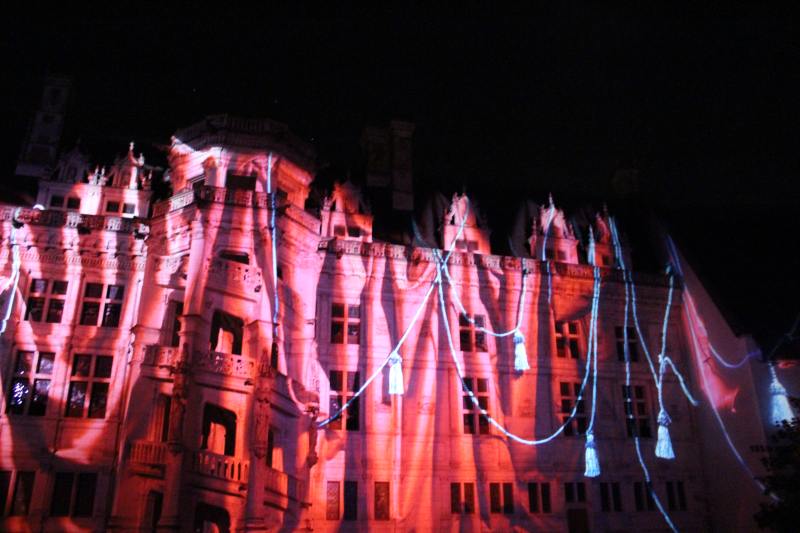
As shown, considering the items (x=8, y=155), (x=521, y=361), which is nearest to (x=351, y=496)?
(x=521, y=361)

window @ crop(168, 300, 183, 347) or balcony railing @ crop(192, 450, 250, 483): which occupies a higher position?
window @ crop(168, 300, 183, 347)

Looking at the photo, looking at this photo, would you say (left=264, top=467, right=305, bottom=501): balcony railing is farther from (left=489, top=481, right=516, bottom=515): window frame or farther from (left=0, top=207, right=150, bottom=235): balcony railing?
(left=0, top=207, right=150, bottom=235): balcony railing

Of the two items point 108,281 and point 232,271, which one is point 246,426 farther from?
point 108,281

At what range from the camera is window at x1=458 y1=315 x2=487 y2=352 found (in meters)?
25.0

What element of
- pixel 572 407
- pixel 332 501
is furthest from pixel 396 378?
pixel 572 407

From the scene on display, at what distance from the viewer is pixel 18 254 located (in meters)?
22.0

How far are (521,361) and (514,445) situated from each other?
3145mm

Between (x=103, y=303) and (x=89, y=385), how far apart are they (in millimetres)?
2876

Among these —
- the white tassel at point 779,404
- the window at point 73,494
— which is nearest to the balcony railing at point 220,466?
the window at point 73,494

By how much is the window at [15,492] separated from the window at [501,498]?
15.2 metres

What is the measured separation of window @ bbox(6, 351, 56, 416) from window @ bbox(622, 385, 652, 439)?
21.3 metres

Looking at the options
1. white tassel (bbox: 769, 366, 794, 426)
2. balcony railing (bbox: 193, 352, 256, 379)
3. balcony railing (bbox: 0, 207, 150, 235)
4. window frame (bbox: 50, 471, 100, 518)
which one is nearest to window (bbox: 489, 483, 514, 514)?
balcony railing (bbox: 193, 352, 256, 379)

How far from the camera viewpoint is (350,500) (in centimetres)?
2202

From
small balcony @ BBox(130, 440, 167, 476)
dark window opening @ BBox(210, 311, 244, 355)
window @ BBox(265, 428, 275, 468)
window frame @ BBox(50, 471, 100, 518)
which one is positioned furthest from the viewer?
dark window opening @ BBox(210, 311, 244, 355)
